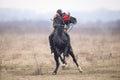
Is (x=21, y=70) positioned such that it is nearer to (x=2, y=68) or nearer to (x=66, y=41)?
(x=2, y=68)

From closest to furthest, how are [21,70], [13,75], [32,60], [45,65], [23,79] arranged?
1. [23,79]
2. [13,75]
3. [21,70]
4. [45,65]
5. [32,60]

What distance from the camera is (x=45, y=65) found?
22.5 m

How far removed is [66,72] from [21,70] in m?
2.08

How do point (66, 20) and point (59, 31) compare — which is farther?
point (66, 20)

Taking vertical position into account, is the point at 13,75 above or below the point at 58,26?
below

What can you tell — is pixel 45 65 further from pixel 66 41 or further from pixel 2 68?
pixel 66 41

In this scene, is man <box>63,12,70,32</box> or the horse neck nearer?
the horse neck

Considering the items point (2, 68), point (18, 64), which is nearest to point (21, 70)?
point (2, 68)

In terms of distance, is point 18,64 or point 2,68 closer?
point 2,68

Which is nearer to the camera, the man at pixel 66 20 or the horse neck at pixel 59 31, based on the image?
the horse neck at pixel 59 31

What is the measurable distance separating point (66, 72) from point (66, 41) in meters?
1.37

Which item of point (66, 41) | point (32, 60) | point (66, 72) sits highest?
point (66, 41)

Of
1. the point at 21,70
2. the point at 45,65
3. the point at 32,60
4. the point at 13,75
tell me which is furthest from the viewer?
the point at 32,60

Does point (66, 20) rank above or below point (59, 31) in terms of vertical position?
above
